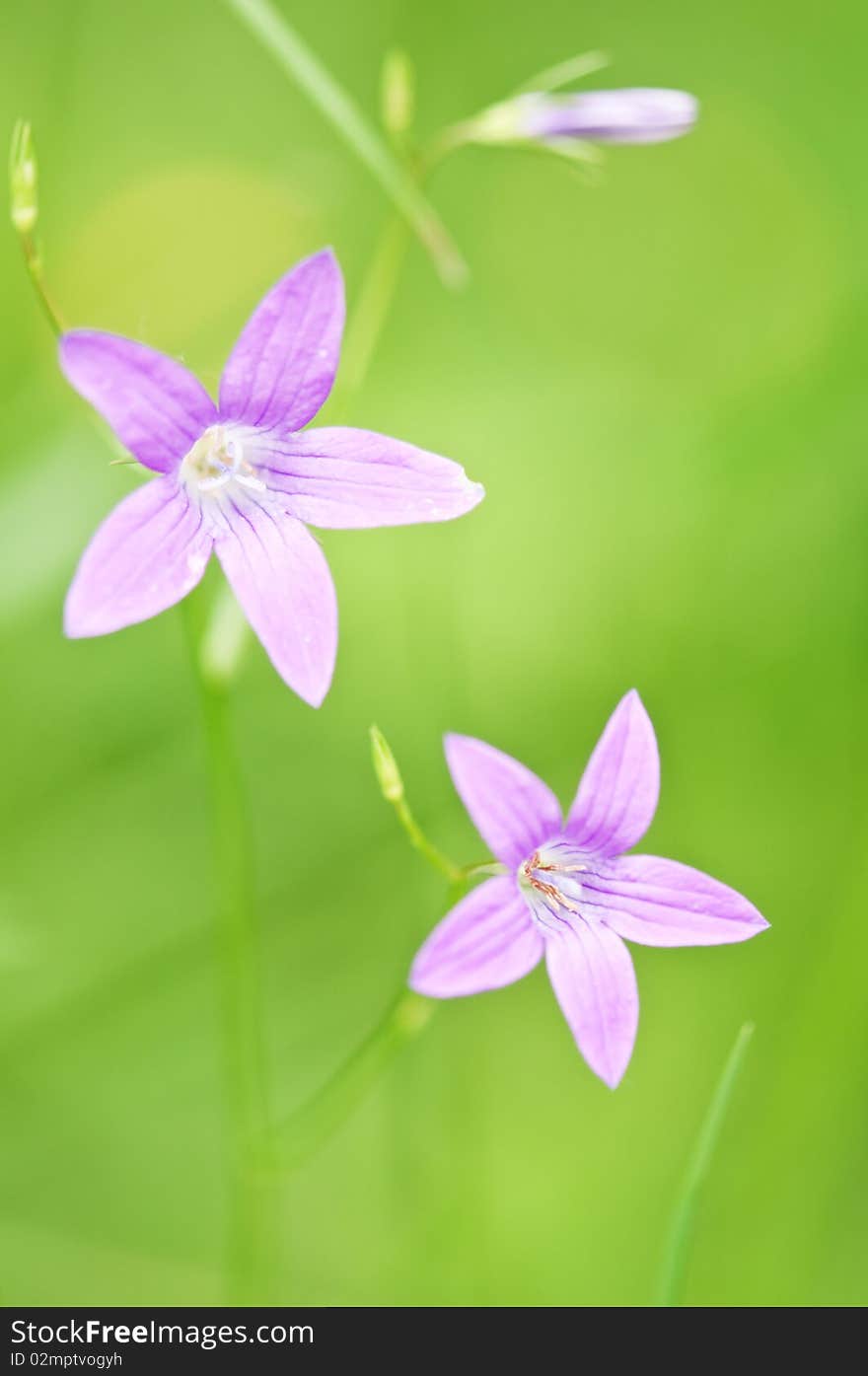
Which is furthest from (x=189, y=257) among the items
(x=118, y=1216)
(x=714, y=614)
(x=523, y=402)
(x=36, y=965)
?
(x=118, y=1216)

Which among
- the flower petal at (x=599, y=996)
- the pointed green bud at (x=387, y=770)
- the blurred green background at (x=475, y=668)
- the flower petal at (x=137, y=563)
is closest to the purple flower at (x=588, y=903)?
the flower petal at (x=599, y=996)

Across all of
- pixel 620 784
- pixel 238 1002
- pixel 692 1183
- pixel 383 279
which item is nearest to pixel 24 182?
pixel 383 279

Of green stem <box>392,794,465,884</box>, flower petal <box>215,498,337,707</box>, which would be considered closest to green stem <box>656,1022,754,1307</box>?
green stem <box>392,794,465,884</box>

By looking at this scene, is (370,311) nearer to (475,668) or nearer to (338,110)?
(338,110)

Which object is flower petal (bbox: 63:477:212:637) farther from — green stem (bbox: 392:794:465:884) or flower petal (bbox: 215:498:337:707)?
green stem (bbox: 392:794:465:884)

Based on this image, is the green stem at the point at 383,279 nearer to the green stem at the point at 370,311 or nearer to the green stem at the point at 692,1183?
the green stem at the point at 370,311

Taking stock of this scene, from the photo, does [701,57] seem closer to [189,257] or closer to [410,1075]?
[189,257]
